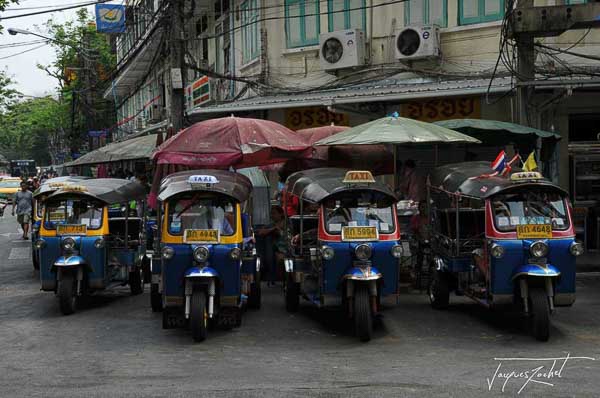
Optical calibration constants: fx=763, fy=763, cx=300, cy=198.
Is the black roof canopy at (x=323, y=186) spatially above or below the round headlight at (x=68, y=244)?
above

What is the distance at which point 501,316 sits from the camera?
411 inches

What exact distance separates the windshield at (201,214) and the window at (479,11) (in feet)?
34.0

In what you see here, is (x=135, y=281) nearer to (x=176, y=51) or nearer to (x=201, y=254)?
(x=201, y=254)

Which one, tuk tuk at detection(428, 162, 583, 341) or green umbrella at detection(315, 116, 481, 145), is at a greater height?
green umbrella at detection(315, 116, 481, 145)

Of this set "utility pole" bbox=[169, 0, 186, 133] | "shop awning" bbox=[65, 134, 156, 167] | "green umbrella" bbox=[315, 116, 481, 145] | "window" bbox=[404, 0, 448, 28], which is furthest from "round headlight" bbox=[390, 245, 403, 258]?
"shop awning" bbox=[65, 134, 156, 167]

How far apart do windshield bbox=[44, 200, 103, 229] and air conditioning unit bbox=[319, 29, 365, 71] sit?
931 centimetres

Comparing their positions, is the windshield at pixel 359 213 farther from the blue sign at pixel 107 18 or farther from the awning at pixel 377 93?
the blue sign at pixel 107 18

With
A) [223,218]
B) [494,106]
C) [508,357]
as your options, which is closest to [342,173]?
[223,218]

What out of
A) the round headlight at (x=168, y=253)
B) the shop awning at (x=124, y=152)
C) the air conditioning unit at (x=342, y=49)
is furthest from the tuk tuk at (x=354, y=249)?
the shop awning at (x=124, y=152)

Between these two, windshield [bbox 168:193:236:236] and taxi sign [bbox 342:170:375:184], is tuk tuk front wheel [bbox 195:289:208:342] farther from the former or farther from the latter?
taxi sign [bbox 342:170:375:184]

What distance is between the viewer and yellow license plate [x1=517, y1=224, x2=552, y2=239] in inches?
357

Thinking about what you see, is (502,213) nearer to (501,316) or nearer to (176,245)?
(501,316)

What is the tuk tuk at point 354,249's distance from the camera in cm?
895

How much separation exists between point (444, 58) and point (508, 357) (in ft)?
37.9
